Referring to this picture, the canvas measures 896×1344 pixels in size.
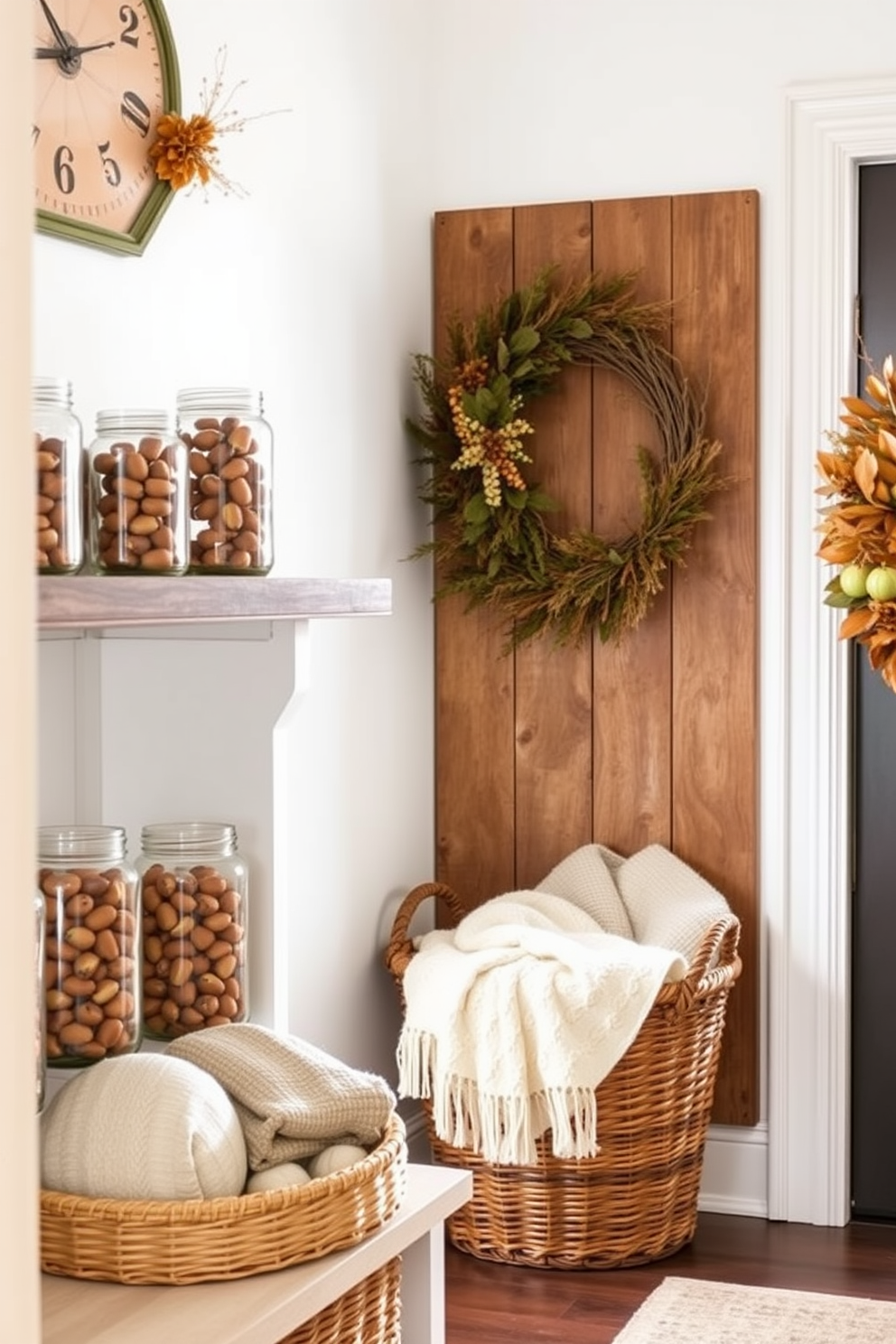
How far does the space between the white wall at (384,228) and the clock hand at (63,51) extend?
36cm

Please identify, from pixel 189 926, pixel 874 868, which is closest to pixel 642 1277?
pixel 874 868

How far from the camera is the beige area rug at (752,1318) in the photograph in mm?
2637

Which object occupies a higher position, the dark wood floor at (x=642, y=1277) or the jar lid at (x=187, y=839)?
the jar lid at (x=187, y=839)

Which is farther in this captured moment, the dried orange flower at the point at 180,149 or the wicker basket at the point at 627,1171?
the wicker basket at the point at 627,1171

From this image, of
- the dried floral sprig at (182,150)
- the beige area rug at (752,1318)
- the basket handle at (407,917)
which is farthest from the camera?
the basket handle at (407,917)

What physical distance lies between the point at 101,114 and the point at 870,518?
1244mm

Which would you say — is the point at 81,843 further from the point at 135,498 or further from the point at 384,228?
the point at 384,228

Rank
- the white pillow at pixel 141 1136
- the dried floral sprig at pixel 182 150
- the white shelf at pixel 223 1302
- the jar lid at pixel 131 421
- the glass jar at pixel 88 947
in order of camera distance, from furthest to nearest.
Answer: the dried floral sprig at pixel 182 150, the jar lid at pixel 131 421, the glass jar at pixel 88 947, the white pillow at pixel 141 1136, the white shelf at pixel 223 1302

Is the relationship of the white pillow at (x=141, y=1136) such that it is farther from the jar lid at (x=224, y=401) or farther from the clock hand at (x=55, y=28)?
the clock hand at (x=55, y=28)

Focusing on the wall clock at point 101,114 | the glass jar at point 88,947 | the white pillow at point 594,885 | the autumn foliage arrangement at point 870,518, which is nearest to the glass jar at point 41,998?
the glass jar at point 88,947

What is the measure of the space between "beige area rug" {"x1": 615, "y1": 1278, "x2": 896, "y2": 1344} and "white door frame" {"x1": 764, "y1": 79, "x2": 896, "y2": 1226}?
1.35ft

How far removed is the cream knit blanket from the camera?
2.75 metres

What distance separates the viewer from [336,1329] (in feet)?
4.73

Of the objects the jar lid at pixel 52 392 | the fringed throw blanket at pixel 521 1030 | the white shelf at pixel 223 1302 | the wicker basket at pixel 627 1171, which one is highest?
the jar lid at pixel 52 392
